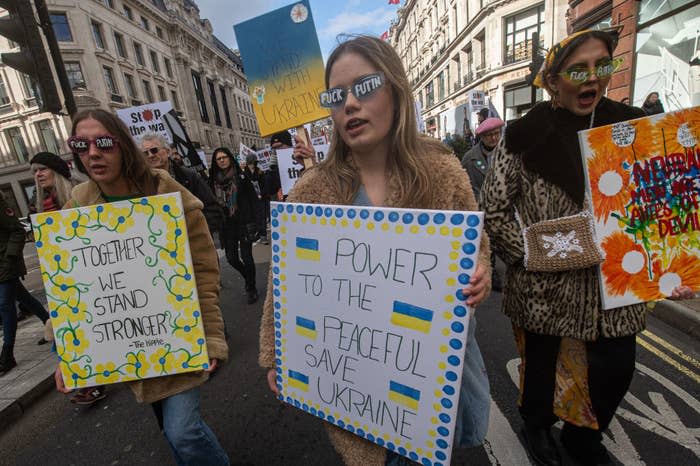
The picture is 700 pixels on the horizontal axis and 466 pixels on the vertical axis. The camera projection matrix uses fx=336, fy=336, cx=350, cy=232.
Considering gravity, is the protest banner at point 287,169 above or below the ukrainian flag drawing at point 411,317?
above

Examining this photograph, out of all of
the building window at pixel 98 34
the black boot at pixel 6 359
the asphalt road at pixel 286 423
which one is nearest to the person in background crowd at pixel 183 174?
the asphalt road at pixel 286 423

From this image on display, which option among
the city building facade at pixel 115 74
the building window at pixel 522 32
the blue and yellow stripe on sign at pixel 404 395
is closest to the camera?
the blue and yellow stripe on sign at pixel 404 395

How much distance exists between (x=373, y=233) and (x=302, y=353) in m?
0.55

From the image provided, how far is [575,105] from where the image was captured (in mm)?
1498

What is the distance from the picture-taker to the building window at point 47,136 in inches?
941

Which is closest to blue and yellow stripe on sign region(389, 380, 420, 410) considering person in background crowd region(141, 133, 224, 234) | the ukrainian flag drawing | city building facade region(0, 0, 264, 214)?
the ukrainian flag drawing

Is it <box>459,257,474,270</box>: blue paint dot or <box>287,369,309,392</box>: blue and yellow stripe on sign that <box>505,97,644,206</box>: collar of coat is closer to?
<box>459,257,474,270</box>: blue paint dot

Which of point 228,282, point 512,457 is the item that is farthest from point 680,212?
point 228,282

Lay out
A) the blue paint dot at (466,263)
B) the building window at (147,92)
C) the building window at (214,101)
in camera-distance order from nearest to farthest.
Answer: the blue paint dot at (466,263)
the building window at (147,92)
the building window at (214,101)

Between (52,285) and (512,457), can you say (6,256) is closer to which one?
(52,285)

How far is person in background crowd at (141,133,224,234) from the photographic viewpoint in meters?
3.47

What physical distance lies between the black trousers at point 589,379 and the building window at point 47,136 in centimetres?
3147

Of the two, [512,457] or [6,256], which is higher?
[6,256]

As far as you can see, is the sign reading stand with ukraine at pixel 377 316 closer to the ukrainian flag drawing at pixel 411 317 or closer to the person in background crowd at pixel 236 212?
the ukrainian flag drawing at pixel 411 317
